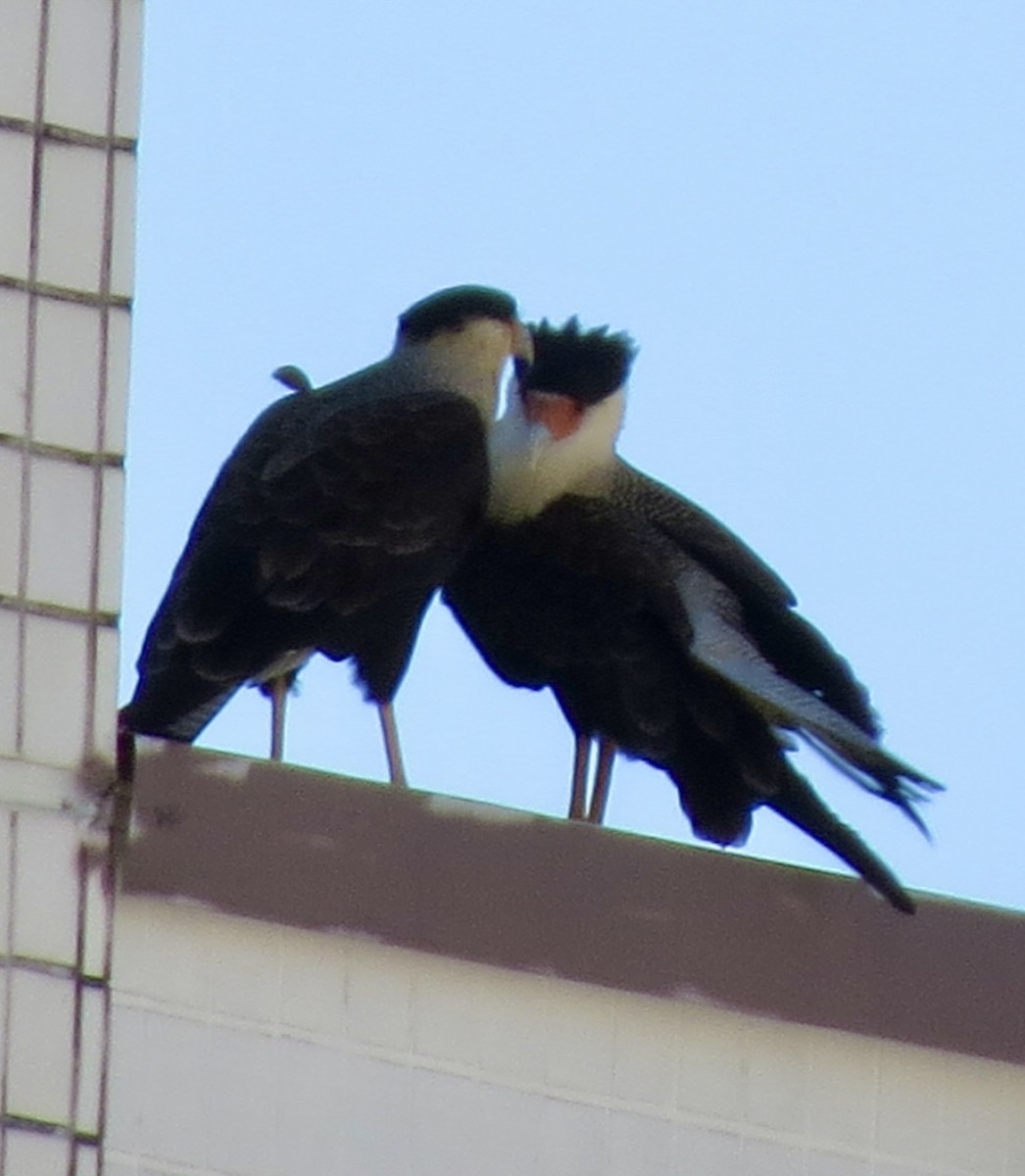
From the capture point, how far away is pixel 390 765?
14.6 feet

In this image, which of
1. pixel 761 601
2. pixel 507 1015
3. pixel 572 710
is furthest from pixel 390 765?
pixel 507 1015

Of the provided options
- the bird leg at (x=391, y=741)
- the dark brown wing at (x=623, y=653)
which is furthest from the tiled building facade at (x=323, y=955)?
the bird leg at (x=391, y=741)

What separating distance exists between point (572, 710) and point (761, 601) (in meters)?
0.42

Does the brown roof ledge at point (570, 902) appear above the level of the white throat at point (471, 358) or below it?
below

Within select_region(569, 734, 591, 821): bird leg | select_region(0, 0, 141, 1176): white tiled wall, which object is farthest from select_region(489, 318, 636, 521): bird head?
select_region(0, 0, 141, 1176): white tiled wall

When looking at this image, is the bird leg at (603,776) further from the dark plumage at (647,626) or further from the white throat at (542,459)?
the white throat at (542,459)

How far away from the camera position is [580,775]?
465 cm

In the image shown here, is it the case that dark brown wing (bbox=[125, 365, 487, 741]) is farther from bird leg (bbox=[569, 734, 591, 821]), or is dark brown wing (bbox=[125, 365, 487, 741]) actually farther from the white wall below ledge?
the white wall below ledge

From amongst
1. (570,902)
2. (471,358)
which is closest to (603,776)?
(471,358)

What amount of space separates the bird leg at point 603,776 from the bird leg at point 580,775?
0.02m

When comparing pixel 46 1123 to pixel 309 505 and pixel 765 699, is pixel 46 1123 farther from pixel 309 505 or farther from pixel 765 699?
pixel 309 505

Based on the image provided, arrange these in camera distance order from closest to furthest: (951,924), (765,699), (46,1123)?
(46,1123), (951,924), (765,699)

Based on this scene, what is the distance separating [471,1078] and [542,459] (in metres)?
2.11

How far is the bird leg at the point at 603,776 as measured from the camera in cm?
457
